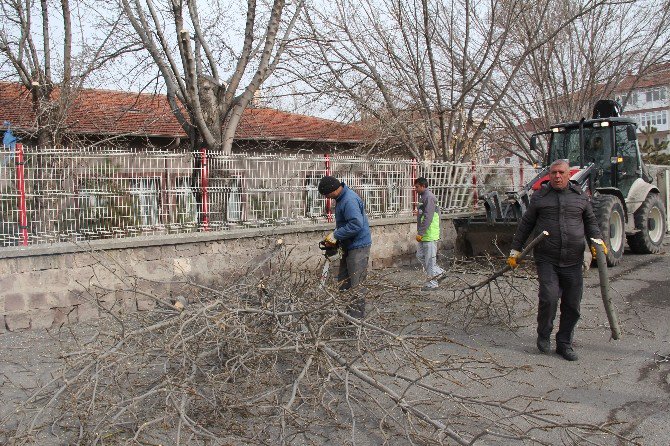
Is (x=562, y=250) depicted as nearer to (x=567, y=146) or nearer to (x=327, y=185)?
(x=327, y=185)

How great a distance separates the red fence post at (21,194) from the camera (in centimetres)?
742

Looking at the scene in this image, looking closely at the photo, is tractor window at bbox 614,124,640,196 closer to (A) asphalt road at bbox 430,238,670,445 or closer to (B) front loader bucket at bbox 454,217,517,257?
(B) front loader bucket at bbox 454,217,517,257

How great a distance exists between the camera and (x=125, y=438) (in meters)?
3.81

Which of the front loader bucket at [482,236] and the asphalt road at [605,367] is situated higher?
the front loader bucket at [482,236]

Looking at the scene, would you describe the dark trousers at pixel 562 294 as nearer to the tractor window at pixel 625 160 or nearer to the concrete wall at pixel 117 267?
the concrete wall at pixel 117 267

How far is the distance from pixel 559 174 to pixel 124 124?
12.3 meters

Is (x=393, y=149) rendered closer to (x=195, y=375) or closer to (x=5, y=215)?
A: (x=5, y=215)

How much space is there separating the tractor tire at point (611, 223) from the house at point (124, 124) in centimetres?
667

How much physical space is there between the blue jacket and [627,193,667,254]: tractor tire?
276 inches

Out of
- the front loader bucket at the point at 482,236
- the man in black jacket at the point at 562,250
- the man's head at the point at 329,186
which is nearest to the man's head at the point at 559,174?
the man in black jacket at the point at 562,250

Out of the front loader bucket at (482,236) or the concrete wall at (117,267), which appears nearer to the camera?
the concrete wall at (117,267)

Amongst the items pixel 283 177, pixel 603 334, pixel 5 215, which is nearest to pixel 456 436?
pixel 603 334

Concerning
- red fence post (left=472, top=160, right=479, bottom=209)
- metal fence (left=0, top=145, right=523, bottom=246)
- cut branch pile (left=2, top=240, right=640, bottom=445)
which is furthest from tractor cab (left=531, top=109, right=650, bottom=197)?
cut branch pile (left=2, top=240, right=640, bottom=445)

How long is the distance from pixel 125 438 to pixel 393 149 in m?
12.5
